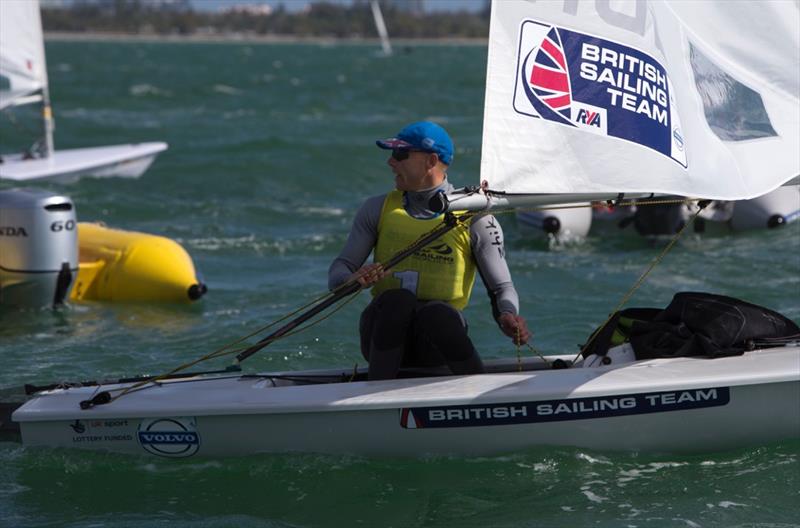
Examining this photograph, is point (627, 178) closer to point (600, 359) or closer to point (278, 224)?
point (600, 359)

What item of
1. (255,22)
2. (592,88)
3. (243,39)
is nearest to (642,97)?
(592,88)

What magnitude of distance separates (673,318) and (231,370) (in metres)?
1.50

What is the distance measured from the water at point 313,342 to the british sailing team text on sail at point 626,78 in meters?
1.09

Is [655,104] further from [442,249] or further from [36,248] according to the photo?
Answer: [36,248]

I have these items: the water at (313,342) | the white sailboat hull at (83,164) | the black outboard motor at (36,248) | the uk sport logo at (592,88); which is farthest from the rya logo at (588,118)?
the white sailboat hull at (83,164)

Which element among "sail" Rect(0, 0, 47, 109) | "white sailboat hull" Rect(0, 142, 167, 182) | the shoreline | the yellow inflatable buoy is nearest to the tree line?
the shoreline

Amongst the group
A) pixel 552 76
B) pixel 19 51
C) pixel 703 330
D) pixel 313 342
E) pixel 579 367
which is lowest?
pixel 313 342

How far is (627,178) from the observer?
380cm

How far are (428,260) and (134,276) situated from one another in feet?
11.6

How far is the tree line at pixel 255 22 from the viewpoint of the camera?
351 feet

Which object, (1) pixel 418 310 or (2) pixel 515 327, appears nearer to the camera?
(2) pixel 515 327

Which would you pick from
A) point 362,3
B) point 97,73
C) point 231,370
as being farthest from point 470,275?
point 362,3

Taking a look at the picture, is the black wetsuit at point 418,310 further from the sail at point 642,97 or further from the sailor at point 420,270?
the sail at point 642,97

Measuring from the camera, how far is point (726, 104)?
4066mm
